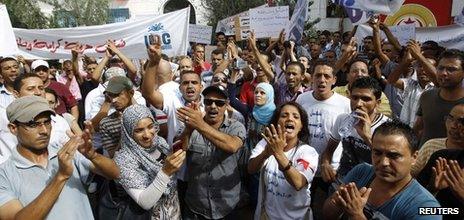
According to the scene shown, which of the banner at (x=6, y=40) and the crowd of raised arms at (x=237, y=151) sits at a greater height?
the banner at (x=6, y=40)

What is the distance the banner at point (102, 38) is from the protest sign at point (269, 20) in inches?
49.7

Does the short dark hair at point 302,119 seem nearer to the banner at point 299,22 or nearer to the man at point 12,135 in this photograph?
the man at point 12,135

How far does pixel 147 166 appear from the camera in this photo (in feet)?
8.77

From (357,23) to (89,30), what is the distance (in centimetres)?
451

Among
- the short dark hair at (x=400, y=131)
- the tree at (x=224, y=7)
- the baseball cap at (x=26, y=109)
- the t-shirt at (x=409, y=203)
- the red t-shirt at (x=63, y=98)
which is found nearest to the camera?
the t-shirt at (x=409, y=203)

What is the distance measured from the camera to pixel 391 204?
76.4 inches

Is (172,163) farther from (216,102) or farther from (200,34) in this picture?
(200,34)

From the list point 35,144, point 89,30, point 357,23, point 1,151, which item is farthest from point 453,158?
point 89,30

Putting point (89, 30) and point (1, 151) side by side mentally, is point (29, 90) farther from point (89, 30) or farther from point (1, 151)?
point (89, 30)

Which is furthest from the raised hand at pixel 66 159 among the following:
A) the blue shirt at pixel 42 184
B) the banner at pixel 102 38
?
the banner at pixel 102 38

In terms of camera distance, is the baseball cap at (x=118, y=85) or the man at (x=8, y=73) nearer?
the baseball cap at (x=118, y=85)

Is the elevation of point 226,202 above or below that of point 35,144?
below

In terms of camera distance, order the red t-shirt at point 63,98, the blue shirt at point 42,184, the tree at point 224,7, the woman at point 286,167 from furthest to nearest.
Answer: the tree at point 224,7 < the red t-shirt at point 63,98 < the woman at point 286,167 < the blue shirt at point 42,184

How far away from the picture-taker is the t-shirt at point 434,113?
3.50 m
